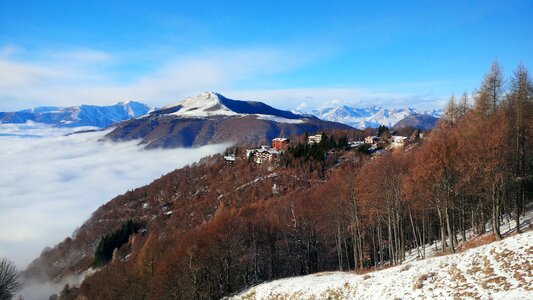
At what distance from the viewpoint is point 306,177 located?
407 ft

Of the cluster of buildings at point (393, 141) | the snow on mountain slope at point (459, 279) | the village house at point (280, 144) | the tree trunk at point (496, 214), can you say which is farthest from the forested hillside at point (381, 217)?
the village house at point (280, 144)

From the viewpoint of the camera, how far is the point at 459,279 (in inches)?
843

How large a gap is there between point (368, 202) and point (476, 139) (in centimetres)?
1483

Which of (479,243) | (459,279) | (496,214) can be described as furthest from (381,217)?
(459,279)

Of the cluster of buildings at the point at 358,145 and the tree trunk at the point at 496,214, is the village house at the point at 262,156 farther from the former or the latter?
the tree trunk at the point at 496,214

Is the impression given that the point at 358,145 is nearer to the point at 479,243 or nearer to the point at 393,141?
the point at 393,141

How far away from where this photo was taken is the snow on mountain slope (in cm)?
1898

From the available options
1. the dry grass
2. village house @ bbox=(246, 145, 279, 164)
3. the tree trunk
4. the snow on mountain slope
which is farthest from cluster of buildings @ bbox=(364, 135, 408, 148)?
the snow on mountain slope

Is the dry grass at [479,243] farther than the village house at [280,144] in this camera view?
No

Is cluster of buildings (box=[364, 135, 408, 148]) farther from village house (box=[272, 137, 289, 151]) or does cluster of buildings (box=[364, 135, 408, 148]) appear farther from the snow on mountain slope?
the snow on mountain slope

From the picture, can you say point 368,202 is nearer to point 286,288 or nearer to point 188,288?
point 286,288

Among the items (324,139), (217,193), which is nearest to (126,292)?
(217,193)

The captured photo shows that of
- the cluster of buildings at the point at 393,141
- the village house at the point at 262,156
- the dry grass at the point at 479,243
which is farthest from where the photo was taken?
the village house at the point at 262,156

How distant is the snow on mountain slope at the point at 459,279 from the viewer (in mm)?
18984
